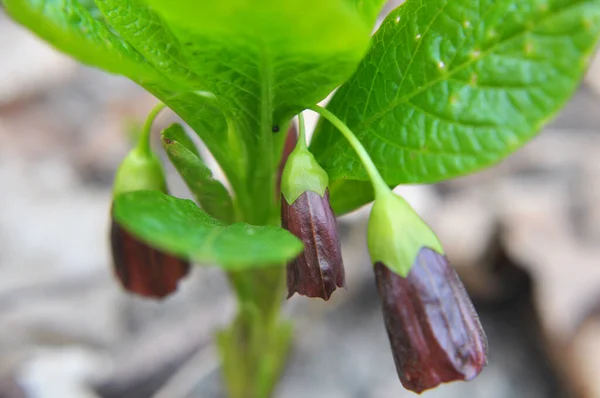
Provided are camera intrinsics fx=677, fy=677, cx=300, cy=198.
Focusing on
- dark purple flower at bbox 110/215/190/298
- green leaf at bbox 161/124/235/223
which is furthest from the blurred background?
green leaf at bbox 161/124/235/223

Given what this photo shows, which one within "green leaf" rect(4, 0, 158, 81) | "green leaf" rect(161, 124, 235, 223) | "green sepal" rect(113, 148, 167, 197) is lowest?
"green leaf" rect(161, 124, 235, 223)

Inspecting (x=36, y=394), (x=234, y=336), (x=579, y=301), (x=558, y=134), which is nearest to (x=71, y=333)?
(x=36, y=394)

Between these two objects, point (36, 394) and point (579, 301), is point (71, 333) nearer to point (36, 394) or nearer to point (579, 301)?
point (36, 394)

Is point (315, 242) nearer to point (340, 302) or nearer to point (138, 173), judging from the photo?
point (138, 173)

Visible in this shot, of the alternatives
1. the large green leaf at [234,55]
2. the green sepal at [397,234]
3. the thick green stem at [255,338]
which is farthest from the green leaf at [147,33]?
the thick green stem at [255,338]

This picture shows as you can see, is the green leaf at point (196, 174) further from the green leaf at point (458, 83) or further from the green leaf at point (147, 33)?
the green leaf at point (458, 83)

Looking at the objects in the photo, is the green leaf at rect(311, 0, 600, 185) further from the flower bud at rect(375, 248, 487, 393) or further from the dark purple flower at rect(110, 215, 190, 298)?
the dark purple flower at rect(110, 215, 190, 298)
